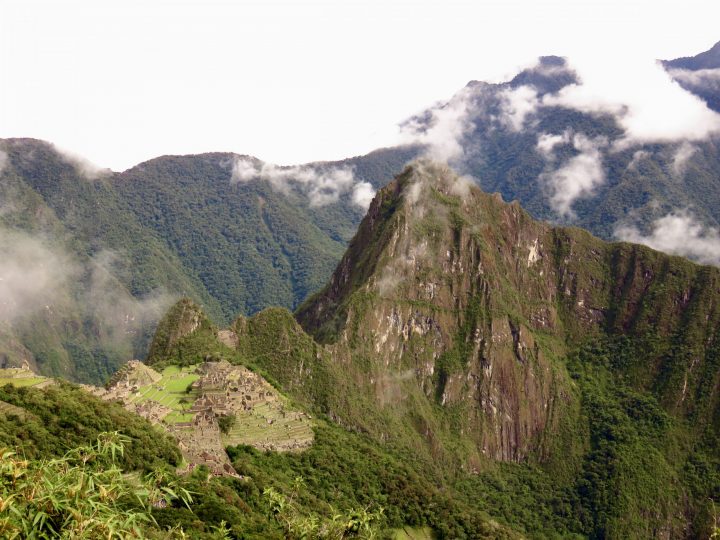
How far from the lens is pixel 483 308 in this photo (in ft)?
447

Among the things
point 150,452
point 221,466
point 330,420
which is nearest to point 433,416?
point 330,420

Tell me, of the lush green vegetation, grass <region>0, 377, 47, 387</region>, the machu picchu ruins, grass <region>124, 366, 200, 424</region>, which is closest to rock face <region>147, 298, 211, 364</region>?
grass <region>124, 366, 200, 424</region>

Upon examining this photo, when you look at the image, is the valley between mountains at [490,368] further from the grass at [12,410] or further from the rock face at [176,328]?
the grass at [12,410]

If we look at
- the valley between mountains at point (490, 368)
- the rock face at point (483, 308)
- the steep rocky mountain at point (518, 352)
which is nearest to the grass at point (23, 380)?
the valley between mountains at point (490, 368)

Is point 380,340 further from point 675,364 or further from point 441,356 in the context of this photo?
point 675,364

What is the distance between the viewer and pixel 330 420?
101m

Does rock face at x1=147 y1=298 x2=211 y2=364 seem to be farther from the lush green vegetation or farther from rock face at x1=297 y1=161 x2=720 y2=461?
the lush green vegetation

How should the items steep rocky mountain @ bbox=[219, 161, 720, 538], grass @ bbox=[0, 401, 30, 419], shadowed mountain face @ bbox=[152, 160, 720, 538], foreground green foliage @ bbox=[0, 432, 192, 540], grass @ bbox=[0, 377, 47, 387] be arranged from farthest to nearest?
steep rocky mountain @ bbox=[219, 161, 720, 538] → shadowed mountain face @ bbox=[152, 160, 720, 538] → grass @ bbox=[0, 377, 47, 387] → grass @ bbox=[0, 401, 30, 419] → foreground green foliage @ bbox=[0, 432, 192, 540]

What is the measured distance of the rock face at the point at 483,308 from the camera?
128 metres

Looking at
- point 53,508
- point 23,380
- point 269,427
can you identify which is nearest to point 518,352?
point 269,427

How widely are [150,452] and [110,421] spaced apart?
3729 millimetres

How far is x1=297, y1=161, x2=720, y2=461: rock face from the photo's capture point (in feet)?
420

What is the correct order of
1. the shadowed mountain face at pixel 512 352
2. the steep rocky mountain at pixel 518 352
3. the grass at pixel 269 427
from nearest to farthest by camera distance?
the grass at pixel 269 427 < the shadowed mountain face at pixel 512 352 < the steep rocky mountain at pixel 518 352

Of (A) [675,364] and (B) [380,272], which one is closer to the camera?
(B) [380,272]
